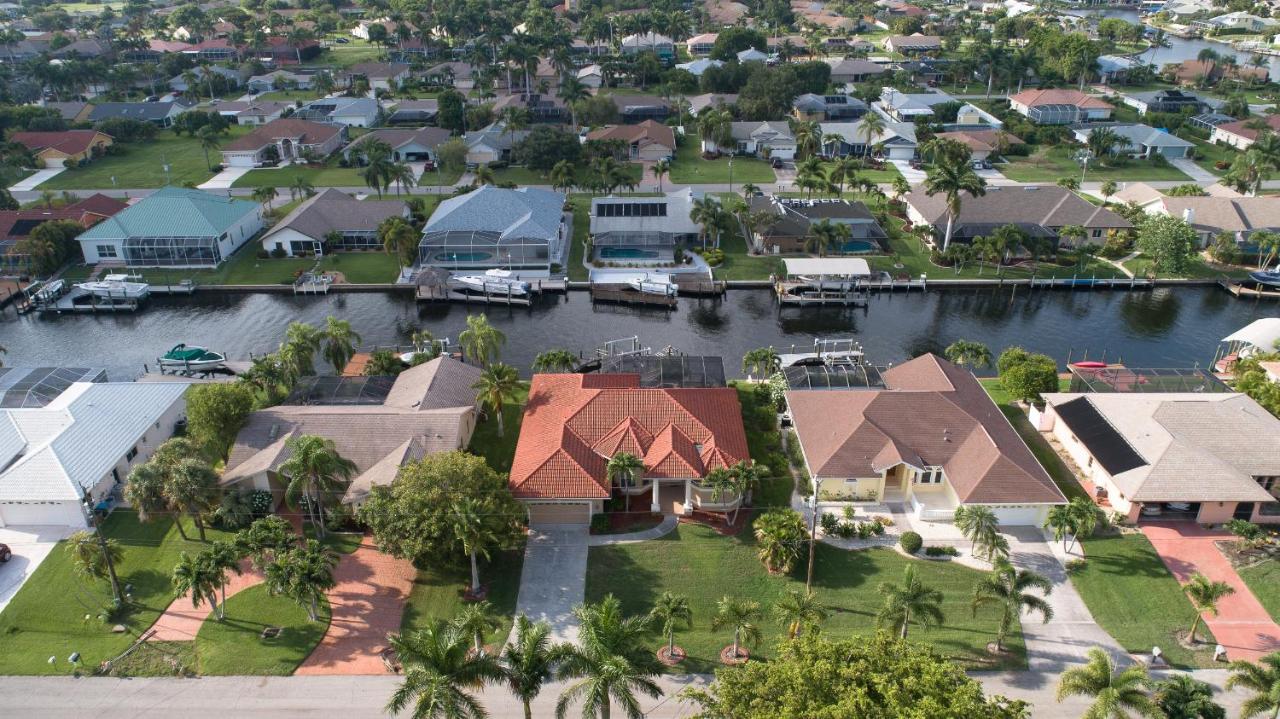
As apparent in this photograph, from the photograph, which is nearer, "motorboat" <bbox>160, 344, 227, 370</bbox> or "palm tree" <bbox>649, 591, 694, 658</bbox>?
"palm tree" <bbox>649, 591, 694, 658</bbox>

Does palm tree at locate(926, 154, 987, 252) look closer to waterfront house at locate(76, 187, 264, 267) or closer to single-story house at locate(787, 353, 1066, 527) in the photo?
single-story house at locate(787, 353, 1066, 527)

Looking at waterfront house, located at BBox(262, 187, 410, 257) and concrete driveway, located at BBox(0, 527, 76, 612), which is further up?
waterfront house, located at BBox(262, 187, 410, 257)

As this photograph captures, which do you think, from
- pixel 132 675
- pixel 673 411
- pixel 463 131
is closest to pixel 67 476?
pixel 132 675

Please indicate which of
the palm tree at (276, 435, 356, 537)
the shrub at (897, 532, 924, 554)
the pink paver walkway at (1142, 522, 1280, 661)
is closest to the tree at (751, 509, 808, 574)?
the shrub at (897, 532, 924, 554)

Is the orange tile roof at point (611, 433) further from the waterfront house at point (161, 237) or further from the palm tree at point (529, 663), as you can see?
the waterfront house at point (161, 237)

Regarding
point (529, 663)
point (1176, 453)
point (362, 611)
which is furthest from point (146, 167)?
A: point (1176, 453)

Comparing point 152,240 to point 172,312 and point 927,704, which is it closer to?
point 172,312

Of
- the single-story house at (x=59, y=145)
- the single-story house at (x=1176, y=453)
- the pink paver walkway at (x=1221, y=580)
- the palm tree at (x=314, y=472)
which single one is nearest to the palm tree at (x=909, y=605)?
the pink paver walkway at (x=1221, y=580)

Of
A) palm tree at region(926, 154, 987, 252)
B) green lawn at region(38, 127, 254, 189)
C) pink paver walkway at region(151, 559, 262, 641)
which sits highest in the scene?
palm tree at region(926, 154, 987, 252)
